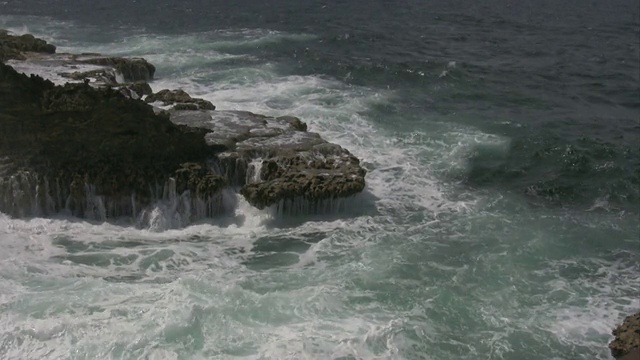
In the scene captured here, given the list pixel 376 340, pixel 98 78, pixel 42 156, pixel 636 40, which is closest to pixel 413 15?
pixel 636 40

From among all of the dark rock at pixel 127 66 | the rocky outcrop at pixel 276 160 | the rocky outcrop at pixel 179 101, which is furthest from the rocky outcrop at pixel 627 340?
the dark rock at pixel 127 66

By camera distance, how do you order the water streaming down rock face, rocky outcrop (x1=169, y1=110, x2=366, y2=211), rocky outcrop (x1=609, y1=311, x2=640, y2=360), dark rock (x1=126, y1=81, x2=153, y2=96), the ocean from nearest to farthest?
rocky outcrop (x1=609, y1=311, x2=640, y2=360) < the ocean < the water streaming down rock face < rocky outcrop (x1=169, y1=110, x2=366, y2=211) < dark rock (x1=126, y1=81, x2=153, y2=96)

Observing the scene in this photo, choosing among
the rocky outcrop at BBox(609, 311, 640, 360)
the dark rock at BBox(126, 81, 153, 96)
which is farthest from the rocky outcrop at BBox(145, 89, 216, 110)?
the rocky outcrop at BBox(609, 311, 640, 360)

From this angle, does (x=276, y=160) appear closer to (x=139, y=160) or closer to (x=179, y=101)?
(x=139, y=160)

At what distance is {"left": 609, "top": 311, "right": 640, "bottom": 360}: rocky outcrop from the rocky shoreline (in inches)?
379

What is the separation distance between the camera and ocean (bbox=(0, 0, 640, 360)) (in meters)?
17.0

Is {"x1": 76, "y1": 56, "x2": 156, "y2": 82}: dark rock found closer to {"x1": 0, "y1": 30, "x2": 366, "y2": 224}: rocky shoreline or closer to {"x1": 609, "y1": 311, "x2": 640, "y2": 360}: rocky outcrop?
{"x1": 0, "y1": 30, "x2": 366, "y2": 224}: rocky shoreline

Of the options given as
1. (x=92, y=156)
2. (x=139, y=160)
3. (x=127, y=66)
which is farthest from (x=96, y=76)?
(x=139, y=160)

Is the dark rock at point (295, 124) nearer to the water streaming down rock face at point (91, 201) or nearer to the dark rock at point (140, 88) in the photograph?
the water streaming down rock face at point (91, 201)

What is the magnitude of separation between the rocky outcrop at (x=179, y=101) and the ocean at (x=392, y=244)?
124 inches

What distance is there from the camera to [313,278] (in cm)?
1959

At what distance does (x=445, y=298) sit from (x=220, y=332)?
6.56 meters

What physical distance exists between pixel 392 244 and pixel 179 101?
1362 cm

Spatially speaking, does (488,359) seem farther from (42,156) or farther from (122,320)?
(42,156)
